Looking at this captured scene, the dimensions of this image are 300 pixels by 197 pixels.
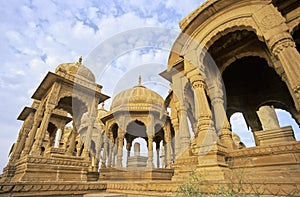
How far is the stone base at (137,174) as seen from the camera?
1017cm

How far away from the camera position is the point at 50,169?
761 centimetres

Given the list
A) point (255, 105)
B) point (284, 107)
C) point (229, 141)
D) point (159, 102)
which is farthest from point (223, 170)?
point (159, 102)

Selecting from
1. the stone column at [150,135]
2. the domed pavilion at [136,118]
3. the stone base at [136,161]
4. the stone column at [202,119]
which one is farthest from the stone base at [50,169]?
the stone base at [136,161]

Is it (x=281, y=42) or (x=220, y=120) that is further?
(x=220, y=120)

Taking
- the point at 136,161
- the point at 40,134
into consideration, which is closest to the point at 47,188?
the point at 40,134

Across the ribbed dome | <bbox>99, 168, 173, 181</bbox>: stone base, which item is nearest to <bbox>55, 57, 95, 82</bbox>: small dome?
the ribbed dome

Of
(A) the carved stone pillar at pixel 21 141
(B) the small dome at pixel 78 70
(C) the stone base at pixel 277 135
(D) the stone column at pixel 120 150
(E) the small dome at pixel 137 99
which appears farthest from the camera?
(E) the small dome at pixel 137 99

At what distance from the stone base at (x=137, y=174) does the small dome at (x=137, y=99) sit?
5918 mm

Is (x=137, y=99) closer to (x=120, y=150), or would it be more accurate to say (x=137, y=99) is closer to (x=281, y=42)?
(x=120, y=150)

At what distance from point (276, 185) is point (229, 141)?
111 inches

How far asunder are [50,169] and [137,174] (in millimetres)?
5231

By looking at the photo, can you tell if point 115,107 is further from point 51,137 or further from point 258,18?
point 258,18

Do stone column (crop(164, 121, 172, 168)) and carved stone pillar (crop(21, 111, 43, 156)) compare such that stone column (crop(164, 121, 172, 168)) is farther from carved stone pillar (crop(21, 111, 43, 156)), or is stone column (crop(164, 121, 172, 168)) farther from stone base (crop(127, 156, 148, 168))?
carved stone pillar (crop(21, 111, 43, 156))

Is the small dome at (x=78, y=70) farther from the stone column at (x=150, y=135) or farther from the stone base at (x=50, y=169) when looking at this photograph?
the stone column at (x=150, y=135)
